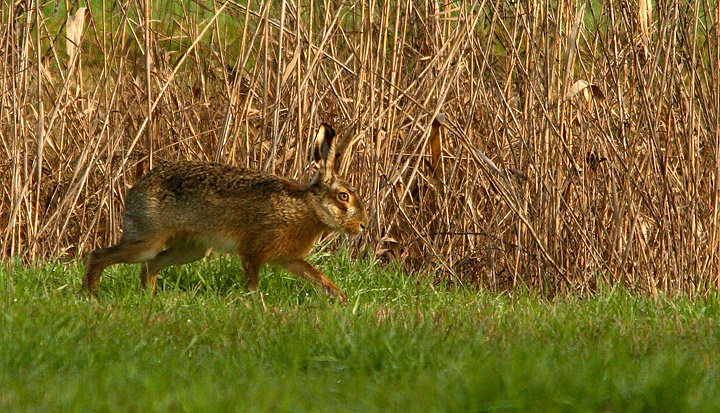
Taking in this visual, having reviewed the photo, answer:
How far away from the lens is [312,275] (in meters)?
5.73

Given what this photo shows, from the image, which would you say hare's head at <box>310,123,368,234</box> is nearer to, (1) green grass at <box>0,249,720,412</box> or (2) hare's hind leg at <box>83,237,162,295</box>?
(1) green grass at <box>0,249,720,412</box>

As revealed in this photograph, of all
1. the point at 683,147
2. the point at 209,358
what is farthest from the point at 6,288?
the point at 683,147

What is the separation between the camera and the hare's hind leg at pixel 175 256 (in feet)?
19.1

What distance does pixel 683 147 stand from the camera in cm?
630

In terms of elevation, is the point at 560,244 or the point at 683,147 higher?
the point at 683,147

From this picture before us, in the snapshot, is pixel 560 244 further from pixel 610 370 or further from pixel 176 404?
pixel 176 404

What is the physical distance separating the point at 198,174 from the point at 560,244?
7.45 ft

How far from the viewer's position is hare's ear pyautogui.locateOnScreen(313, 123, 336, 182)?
562cm

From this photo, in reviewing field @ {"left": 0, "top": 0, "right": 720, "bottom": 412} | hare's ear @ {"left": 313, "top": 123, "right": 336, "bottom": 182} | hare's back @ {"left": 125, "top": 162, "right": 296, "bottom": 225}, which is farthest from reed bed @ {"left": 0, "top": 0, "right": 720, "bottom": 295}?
hare's back @ {"left": 125, "top": 162, "right": 296, "bottom": 225}

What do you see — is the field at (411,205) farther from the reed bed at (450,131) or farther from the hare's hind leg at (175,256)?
the hare's hind leg at (175,256)

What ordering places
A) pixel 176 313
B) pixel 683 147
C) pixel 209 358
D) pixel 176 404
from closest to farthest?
1. pixel 176 404
2. pixel 209 358
3. pixel 176 313
4. pixel 683 147

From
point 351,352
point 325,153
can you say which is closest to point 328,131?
point 325,153

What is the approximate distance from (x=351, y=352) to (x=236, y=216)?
2103mm

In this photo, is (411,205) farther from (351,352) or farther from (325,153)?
(351,352)
